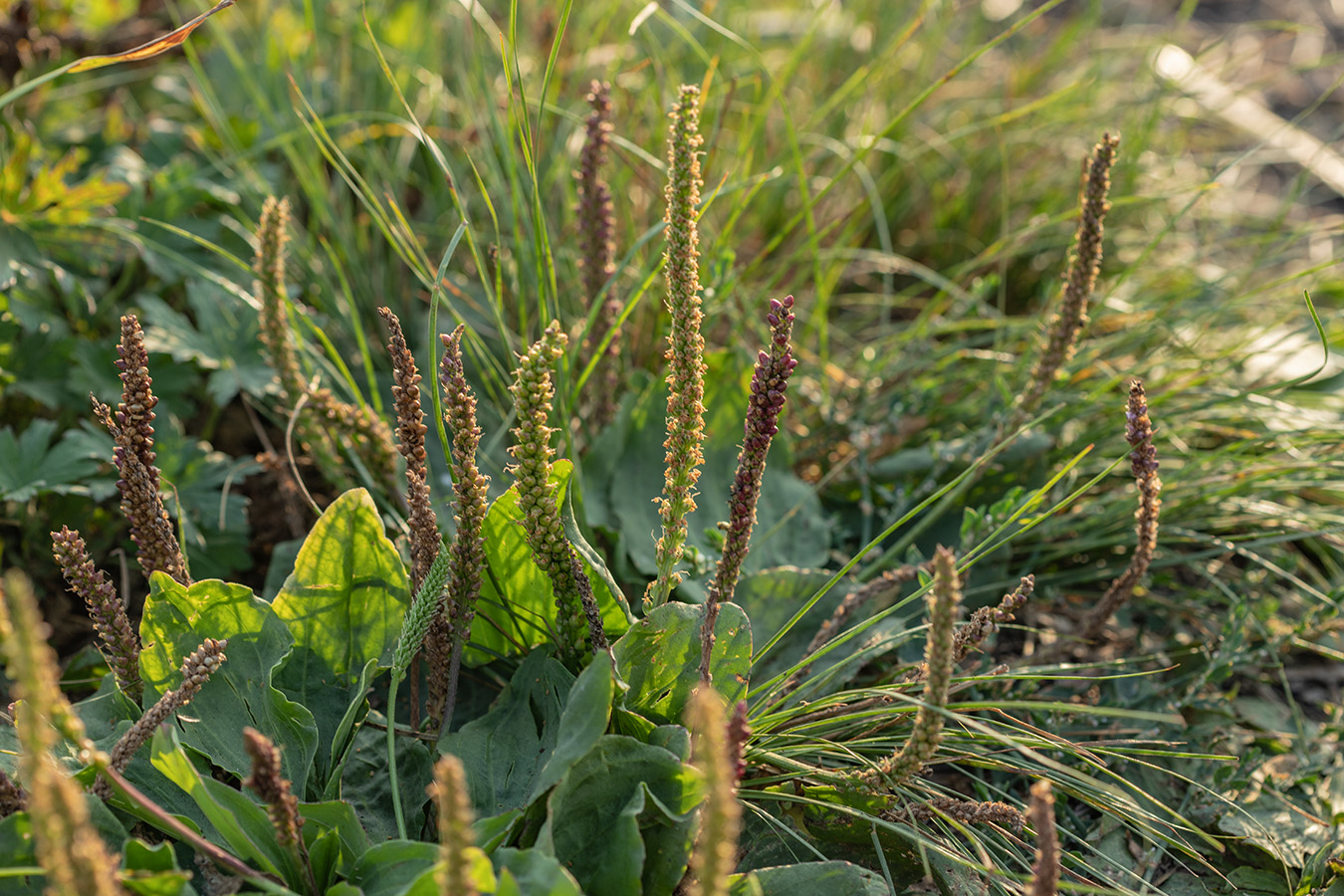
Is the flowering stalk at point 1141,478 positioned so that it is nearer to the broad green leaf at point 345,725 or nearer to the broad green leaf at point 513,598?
the broad green leaf at point 513,598

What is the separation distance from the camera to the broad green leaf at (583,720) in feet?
3.45

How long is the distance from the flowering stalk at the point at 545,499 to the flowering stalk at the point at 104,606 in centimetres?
49

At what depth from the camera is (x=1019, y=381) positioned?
2064 millimetres

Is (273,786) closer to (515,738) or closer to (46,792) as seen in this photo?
(46,792)

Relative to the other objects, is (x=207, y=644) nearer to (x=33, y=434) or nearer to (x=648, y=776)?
(x=648, y=776)

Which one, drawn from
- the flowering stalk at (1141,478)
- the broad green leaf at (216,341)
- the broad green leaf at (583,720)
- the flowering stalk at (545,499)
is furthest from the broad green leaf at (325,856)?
the flowering stalk at (1141,478)

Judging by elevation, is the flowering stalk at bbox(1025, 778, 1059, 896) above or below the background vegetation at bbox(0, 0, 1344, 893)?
below

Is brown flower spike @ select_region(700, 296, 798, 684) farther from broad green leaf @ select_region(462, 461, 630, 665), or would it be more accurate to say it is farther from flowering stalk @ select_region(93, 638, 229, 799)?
flowering stalk @ select_region(93, 638, 229, 799)

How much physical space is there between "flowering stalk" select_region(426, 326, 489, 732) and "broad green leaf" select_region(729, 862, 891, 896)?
18.0 inches

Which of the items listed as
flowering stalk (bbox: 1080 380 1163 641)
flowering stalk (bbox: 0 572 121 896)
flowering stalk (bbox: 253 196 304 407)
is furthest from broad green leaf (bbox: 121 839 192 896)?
flowering stalk (bbox: 1080 380 1163 641)

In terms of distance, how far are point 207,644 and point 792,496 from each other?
105cm

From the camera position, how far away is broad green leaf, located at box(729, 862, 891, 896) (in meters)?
1.08

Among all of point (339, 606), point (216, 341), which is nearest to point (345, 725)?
point (339, 606)

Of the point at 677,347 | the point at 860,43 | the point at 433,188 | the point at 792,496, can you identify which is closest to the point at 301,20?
the point at 433,188
